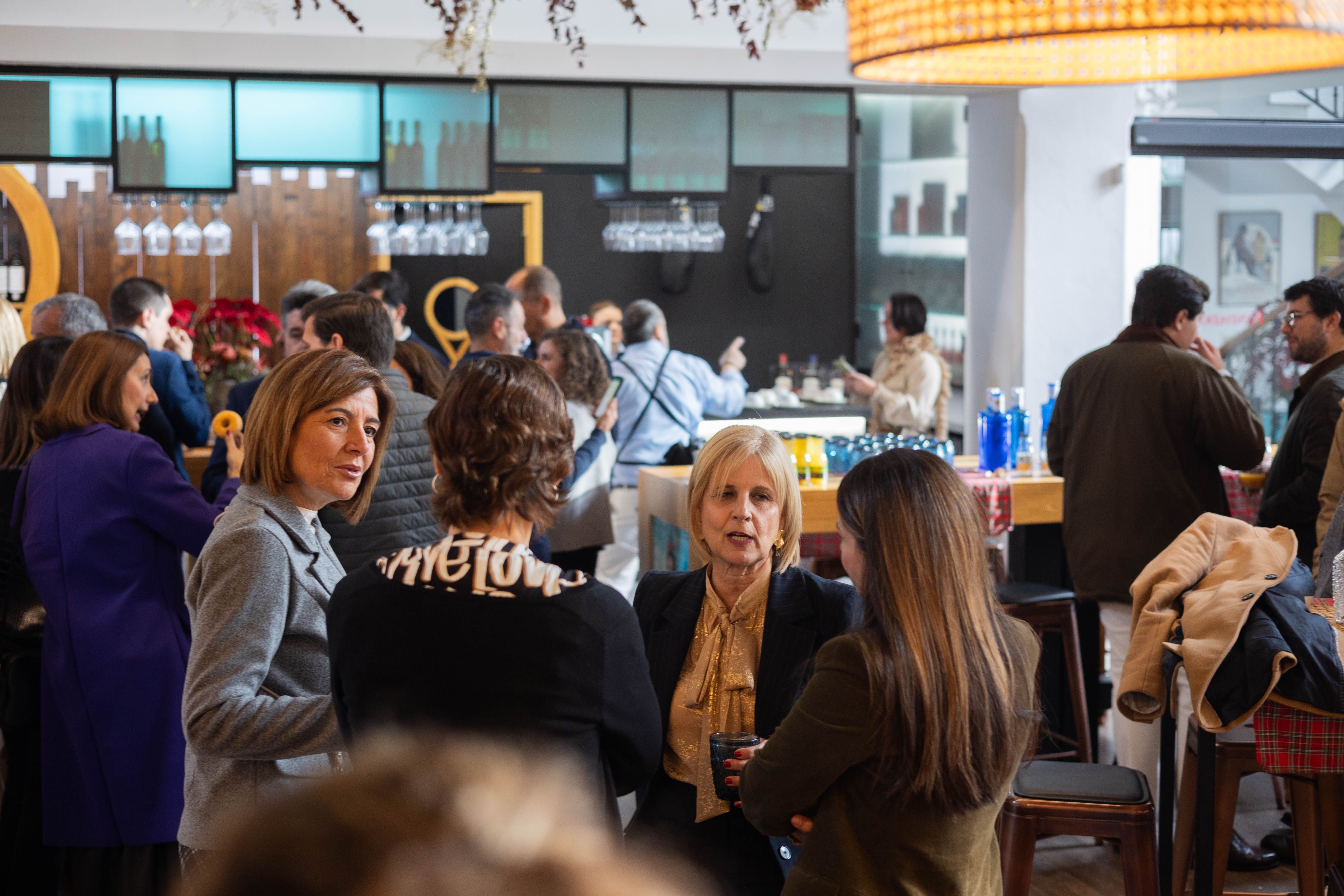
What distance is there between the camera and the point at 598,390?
15.8 ft

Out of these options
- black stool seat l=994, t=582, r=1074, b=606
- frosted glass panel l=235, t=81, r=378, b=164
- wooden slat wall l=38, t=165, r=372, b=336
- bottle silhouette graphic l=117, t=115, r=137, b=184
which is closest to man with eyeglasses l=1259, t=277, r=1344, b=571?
black stool seat l=994, t=582, r=1074, b=606

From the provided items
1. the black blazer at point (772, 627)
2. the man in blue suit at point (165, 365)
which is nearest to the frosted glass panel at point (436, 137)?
the man in blue suit at point (165, 365)

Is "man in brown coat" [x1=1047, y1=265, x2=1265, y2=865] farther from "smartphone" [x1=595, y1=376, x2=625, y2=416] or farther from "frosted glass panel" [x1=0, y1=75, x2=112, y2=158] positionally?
"frosted glass panel" [x1=0, y1=75, x2=112, y2=158]

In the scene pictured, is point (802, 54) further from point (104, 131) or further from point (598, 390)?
point (104, 131)

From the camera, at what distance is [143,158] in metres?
5.71

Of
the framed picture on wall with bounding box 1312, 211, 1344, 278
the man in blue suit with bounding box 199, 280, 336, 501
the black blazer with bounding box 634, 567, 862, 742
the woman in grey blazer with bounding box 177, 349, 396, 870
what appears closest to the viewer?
the woman in grey blazer with bounding box 177, 349, 396, 870

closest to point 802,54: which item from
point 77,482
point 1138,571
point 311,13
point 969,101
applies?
point 969,101

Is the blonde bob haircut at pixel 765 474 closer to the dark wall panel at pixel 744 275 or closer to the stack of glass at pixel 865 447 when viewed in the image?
the stack of glass at pixel 865 447

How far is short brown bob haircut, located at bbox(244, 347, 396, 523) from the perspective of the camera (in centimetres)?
207

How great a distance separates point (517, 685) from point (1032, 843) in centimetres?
166

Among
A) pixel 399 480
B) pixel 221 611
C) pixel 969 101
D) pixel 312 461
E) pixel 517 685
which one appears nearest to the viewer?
pixel 517 685

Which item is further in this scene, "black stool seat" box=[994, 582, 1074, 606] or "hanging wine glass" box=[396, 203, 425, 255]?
"hanging wine glass" box=[396, 203, 425, 255]

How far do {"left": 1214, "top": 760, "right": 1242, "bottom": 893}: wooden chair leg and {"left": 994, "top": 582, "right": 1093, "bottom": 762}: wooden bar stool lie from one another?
99 centimetres

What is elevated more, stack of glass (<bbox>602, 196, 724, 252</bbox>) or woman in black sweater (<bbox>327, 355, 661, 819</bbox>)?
stack of glass (<bbox>602, 196, 724, 252</bbox>)
